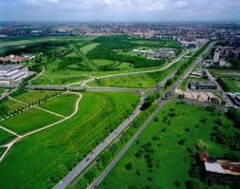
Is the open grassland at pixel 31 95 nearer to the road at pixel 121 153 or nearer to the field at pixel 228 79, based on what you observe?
the road at pixel 121 153

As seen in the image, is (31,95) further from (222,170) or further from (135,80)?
(222,170)

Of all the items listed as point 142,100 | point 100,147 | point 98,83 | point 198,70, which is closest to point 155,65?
point 198,70

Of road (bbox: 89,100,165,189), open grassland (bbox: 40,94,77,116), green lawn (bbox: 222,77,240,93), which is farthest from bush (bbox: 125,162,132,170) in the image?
green lawn (bbox: 222,77,240,93)

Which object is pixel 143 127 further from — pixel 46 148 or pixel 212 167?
pixel 46 148

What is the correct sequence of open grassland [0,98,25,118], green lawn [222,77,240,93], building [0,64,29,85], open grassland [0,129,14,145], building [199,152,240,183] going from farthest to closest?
building [0,64,29,85] < green lawn [222,77,240,93] < open grassland [0,98,25,118] < open grassland [0,129,14,145] < building [199,152,240,183]

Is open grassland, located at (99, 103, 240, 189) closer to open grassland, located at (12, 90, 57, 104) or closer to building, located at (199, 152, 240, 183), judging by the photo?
building, located at (199, 152, 240, 183)

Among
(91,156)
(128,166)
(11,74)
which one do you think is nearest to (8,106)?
(11,74)

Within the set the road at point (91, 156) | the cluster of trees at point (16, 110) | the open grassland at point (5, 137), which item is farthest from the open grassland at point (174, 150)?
the cluster of trees at point (16, 110)
